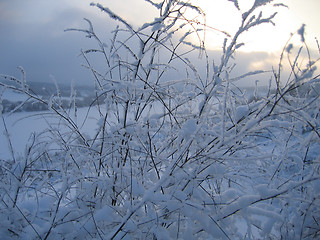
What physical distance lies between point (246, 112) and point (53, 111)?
102 cm

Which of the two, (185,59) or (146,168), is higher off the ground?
(185,59)

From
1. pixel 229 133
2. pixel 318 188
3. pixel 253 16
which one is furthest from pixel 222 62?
pixel 318 188

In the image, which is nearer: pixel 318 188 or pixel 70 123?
pixel 318 188

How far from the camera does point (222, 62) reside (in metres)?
0.89

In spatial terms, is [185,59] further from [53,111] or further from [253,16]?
[53,111]

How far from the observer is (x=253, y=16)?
0.79 metres

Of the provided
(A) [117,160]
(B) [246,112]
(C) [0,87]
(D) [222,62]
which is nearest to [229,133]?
(B) [246,112]

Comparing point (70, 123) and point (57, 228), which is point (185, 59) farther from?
point (57, 228)

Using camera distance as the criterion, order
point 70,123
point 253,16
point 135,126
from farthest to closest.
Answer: point 70,123, point 135,126, point 253,16

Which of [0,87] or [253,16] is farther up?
[253,16]

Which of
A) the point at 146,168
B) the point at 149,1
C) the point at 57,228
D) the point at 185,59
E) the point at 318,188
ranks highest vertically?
the point at 149,1

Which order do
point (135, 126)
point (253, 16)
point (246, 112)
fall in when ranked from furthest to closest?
point (135, 126) < point (246, 112) < point (253, 16)

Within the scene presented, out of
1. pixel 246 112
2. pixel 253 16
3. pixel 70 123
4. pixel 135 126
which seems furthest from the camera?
pixel 70 123

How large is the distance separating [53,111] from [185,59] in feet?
2.61
